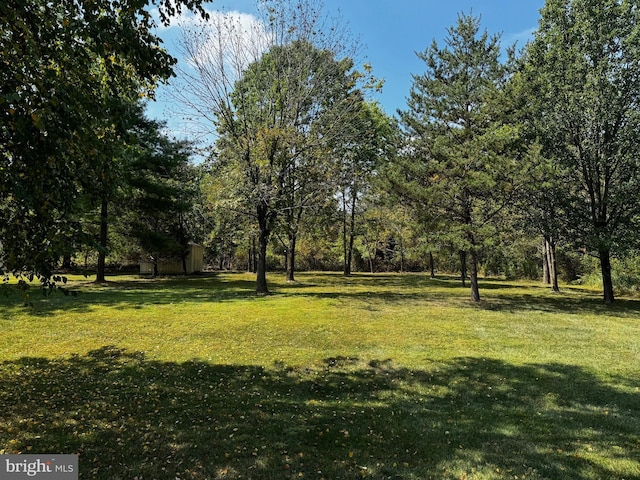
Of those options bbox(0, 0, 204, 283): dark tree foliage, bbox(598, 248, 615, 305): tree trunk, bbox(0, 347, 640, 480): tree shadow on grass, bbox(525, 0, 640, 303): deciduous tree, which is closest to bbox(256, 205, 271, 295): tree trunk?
bbox(0, 347, 640, 480): tree shadow on grass

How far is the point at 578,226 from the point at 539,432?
12.4 meters

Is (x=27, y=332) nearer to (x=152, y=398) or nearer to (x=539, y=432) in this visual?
(x=152, y=398)

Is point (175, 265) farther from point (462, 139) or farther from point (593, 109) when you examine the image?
point (593, 109)

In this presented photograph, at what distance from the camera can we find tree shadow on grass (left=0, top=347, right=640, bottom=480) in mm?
3205

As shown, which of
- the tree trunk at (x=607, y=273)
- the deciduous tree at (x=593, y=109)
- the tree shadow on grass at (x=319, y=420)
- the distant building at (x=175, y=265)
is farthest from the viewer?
the distant building at (x=175, y=265)

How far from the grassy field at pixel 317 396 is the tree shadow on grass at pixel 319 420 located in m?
0.02

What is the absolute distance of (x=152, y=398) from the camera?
4602 millimetres

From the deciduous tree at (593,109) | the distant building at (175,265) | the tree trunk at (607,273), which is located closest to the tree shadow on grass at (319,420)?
the deciduous tree at (593,109)

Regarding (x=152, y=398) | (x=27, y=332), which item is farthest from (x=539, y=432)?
(x=27, y=332)

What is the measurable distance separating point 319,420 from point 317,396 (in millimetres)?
756

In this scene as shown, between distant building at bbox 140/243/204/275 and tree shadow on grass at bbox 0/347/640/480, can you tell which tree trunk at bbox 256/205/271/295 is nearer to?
tree shadow on grass at bbox 0/347/640/480

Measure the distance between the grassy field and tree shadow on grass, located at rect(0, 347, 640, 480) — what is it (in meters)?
0.02

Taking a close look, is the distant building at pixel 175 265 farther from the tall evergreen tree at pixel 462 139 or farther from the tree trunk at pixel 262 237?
the tall evergreen tree at pixel 462 139

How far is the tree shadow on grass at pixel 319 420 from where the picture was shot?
126 inches
